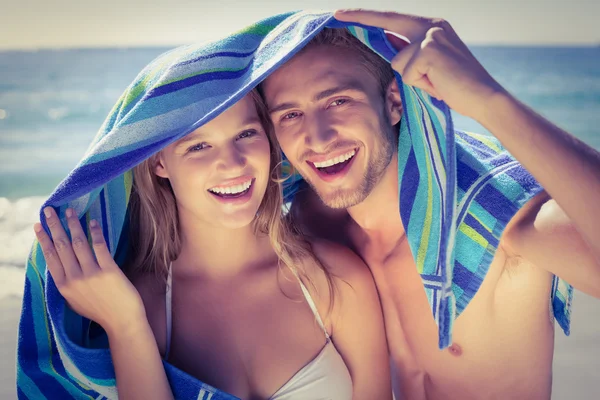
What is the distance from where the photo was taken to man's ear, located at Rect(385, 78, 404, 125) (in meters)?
2.24

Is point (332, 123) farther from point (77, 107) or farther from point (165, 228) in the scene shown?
point (77, 107)

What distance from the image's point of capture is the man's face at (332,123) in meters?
2.13

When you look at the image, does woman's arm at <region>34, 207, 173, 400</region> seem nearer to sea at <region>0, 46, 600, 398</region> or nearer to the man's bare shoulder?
the man's bare shoulder

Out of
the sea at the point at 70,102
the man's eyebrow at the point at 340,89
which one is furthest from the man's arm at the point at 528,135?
the sea at the point at 70,102

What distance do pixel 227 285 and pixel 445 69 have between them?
1.12 meters

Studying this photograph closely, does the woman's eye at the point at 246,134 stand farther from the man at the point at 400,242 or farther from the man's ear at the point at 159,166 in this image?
the man's ear at the point at 159,166

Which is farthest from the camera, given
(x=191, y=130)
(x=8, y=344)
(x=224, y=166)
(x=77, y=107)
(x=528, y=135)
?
(x=77, y=107)

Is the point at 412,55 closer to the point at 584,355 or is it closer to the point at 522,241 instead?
the point at 522,241

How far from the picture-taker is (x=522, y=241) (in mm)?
1837

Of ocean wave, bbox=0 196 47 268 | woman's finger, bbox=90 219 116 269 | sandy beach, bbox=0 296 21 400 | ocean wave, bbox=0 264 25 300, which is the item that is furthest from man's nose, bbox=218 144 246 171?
ocean wave, bbox=0 196 47 268

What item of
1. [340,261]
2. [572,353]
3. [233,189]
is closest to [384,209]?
[340,261]

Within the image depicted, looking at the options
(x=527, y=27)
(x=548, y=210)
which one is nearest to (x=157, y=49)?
(x=527, y=27)

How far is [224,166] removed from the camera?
78.9 inches

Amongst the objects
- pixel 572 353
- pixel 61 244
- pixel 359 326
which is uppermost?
pixel 61 244
